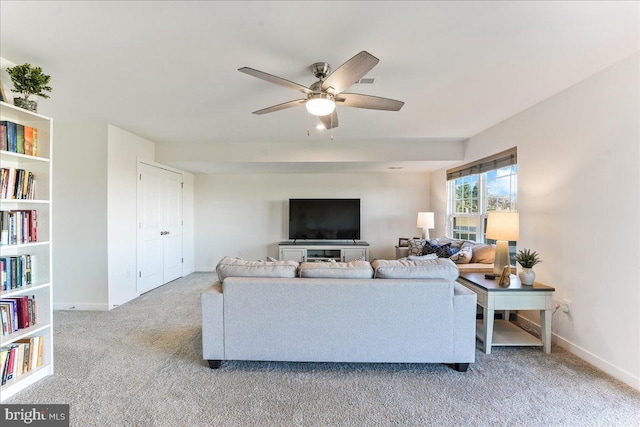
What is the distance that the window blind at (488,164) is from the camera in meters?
3.39

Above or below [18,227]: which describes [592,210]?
above

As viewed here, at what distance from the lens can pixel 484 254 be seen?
3.81 m

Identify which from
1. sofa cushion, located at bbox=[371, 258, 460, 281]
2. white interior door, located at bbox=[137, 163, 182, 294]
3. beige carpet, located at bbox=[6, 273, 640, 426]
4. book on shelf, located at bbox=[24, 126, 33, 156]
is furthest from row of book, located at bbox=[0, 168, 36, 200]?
sofa cushion, located at bbox=[371, 258, 460, 281]

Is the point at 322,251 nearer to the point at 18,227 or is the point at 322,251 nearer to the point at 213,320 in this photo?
the point at 213,320

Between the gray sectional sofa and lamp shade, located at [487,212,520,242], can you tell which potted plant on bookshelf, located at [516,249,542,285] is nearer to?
lamp shade, located at [487,212,520,242]

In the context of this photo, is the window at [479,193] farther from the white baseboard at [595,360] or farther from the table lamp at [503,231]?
the white baseboard at [595,360]

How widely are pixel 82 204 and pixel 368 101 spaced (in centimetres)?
376

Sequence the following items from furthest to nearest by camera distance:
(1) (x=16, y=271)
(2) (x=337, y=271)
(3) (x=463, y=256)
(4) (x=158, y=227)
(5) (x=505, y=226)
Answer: (4) (x=158, y=227)
(3) (x=463, y=256)
(5) (x=505, y=226)
(2) (x=337, y=271)
(1) (x=16, y=271)

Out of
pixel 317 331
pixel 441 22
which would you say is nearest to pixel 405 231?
pixel 317 331

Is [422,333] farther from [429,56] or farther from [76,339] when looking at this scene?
[76,339]

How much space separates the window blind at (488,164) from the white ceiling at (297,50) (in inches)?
17.9

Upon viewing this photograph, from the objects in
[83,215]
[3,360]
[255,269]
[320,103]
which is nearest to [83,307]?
[83,215]

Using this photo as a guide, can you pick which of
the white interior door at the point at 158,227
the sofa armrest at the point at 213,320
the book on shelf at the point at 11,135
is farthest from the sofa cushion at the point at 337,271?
the white interior door at the point at 158,227

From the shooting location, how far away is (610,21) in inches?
67.1
